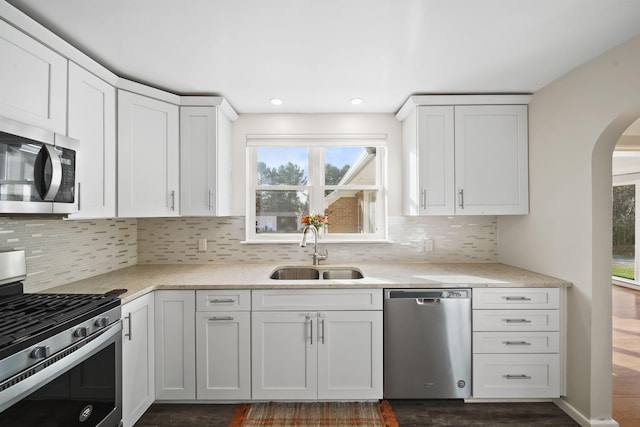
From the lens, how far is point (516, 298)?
7.25 feet

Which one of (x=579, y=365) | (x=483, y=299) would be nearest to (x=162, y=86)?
(x=483, y=299)

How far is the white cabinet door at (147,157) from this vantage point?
2223 mm

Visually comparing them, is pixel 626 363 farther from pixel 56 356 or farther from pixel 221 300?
pixel 56 356

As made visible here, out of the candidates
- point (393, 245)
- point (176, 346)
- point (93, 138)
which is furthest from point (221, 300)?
point (393, 245)

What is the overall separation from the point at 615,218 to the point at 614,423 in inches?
226

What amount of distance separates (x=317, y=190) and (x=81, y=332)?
83.0 inches

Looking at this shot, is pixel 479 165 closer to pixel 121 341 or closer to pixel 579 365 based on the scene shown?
pixel 579 365

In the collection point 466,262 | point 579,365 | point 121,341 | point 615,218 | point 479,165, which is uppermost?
point 479,165

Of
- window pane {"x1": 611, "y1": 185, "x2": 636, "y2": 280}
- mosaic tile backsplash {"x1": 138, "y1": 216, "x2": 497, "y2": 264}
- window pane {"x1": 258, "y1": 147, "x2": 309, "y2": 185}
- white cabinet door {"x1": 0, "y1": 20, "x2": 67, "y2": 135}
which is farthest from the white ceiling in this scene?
window pane {"x1": 611, "y1": 185, "x2": 636, "y2": 280}

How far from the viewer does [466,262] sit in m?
3.00

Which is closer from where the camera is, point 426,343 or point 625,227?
point 426,343

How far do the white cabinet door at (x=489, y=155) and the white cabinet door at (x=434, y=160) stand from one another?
66mm

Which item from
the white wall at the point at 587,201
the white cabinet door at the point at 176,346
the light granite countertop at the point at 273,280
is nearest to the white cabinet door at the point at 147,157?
the light granite countertop at the point at 273,280

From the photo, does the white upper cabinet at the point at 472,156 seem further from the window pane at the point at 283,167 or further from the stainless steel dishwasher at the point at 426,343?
the window pane at the point at 283,167
